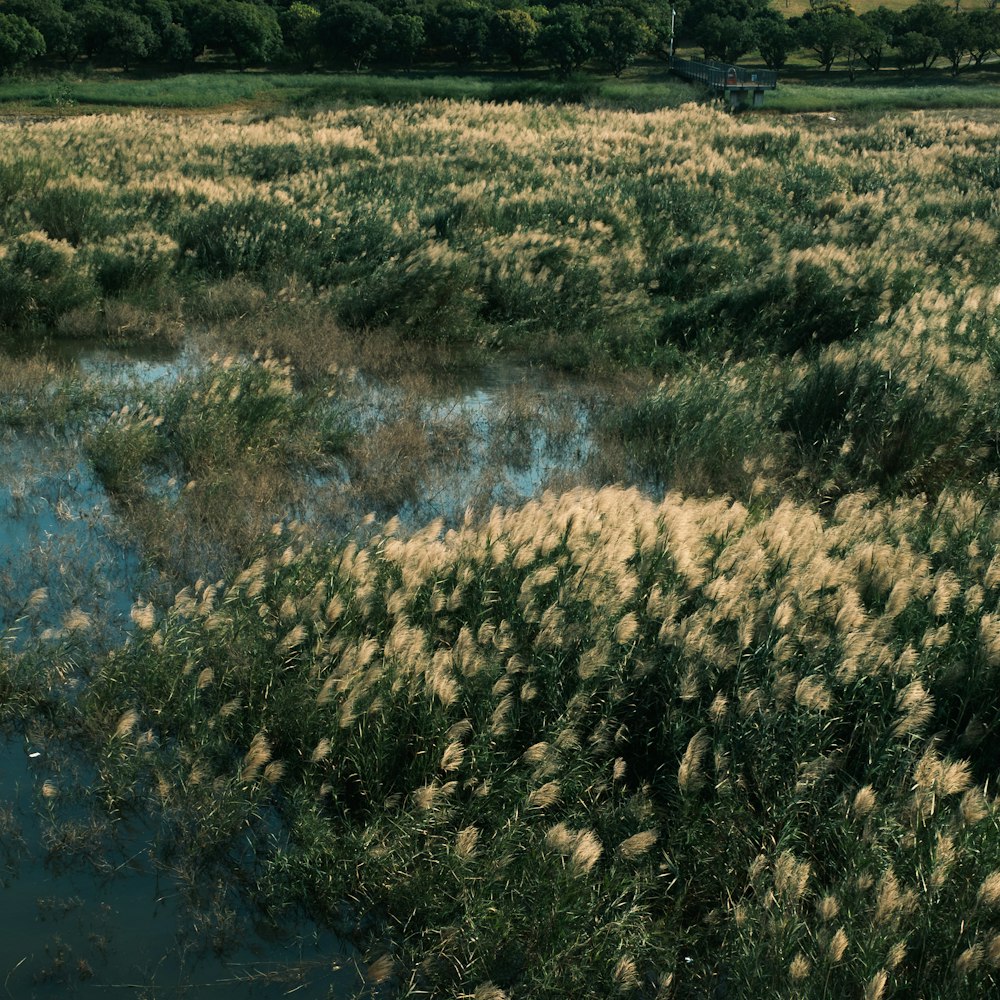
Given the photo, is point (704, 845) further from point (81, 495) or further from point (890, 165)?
point (890, 165)

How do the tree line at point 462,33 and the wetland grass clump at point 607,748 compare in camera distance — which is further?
the tree line at point 462,33

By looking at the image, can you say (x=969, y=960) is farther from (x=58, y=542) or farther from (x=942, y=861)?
(x=58, y=542)

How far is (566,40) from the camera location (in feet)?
201

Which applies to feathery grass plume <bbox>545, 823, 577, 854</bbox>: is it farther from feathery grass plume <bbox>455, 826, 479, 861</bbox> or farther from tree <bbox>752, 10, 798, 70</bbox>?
tree <bbox>752, 10, 798, 70</bbox>

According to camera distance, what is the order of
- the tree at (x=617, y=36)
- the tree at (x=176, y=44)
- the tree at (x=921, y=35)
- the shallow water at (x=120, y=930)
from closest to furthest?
1. the shallow water at (x=120, y=930)
2. the tree at (x=176, y=44)
3. the tree at (x=617, y=36)
4. the tree at (x=921, y=35)

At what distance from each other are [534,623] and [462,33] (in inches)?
2529

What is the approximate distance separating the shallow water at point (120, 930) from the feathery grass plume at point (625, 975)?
86cm

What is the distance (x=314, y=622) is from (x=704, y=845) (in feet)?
5.94

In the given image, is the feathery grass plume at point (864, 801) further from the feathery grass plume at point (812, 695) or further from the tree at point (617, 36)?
the tree at point (617, 36)

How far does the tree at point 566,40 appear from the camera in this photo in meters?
61.3

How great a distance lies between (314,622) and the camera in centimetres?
480

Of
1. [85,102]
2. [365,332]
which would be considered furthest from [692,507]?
[85,102]

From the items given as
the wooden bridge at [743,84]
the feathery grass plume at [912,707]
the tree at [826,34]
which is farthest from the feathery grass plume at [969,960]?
the tree at [826,34]

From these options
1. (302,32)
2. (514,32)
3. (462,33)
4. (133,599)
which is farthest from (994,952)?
(462,33)
